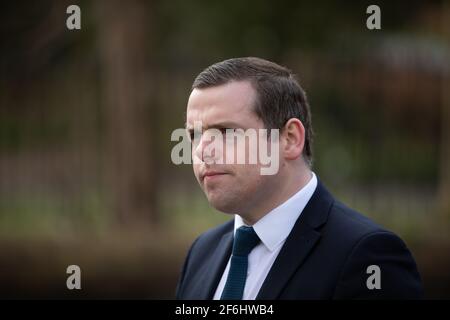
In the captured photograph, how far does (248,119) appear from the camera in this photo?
8.64 ft

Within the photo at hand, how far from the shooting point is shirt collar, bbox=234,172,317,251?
8.82 ft

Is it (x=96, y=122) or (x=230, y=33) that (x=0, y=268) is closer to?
(x=96, y=122)

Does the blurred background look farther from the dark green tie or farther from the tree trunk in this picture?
the dark green tie

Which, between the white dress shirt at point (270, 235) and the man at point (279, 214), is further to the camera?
the white dress shirt at point (270, 235)

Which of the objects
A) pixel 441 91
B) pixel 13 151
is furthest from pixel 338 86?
pixel 13 151

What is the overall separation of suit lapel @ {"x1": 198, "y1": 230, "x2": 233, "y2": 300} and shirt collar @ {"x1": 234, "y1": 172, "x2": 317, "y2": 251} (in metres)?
0.31

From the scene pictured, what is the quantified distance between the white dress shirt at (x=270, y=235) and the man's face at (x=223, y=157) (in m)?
0.11

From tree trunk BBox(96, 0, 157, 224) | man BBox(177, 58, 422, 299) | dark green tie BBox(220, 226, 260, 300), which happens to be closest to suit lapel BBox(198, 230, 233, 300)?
man BBox(177, 58, 422, 299)

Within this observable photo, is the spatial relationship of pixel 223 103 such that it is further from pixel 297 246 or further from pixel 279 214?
pixel 297 246

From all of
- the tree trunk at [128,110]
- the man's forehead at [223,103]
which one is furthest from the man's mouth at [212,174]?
the tree trunk at [128,110]

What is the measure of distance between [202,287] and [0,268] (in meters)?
4.64

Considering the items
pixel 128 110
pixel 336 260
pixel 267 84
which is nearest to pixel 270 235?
pixel 336 260

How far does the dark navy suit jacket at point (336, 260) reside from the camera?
2.37m

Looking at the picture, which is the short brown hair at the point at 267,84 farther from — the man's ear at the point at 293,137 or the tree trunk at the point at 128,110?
the tree trunk at the point at 128,110
